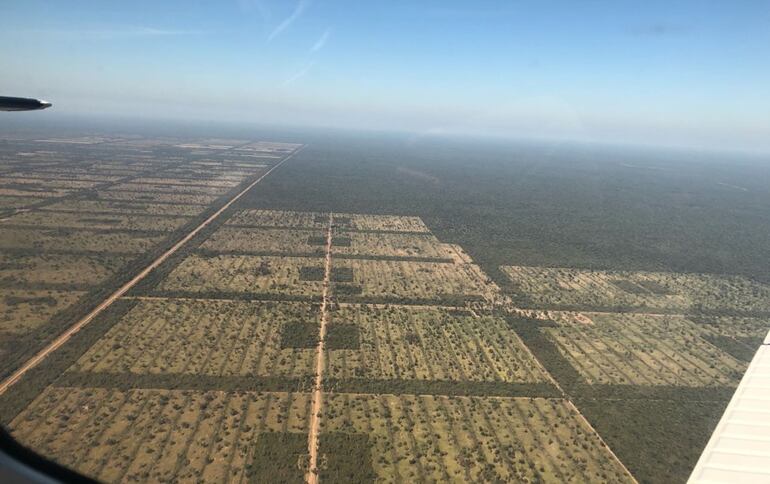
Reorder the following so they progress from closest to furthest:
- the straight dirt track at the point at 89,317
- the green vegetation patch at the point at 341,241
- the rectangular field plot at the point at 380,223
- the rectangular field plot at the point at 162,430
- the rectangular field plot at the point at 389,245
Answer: the rectangular field plot at the point at 162,430, the straight dirt track at the point at 89,317, the rectangular field plot at the point at 389,245, the green vegetation patch at the point at 341,241, the rectangular field plot at the point at 380,223

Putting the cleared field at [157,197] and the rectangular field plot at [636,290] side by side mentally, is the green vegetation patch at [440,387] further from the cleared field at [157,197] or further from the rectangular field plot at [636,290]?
the cleared field at [157,197]

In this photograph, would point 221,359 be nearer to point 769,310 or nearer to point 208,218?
point 208,218

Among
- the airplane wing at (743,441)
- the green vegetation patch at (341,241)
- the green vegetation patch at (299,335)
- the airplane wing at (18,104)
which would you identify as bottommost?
the green vegetation patch at (299,335)

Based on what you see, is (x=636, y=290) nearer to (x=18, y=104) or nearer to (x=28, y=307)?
(x=18, y=104)

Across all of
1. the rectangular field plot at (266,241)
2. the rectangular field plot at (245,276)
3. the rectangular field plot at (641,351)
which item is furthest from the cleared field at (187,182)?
the rectangular field plot at (641,351)

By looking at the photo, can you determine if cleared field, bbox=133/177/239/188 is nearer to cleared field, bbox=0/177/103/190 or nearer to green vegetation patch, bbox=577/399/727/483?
cleared field, bbox=0/177/103/190

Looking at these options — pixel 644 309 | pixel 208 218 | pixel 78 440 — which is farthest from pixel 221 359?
pixel 208 218

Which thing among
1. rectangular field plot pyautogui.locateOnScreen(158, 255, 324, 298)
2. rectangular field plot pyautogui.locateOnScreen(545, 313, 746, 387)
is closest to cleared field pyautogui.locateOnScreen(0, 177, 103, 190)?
rectangular field plot pyautogui.locateOnScreen(158, 255, 324, 298)
